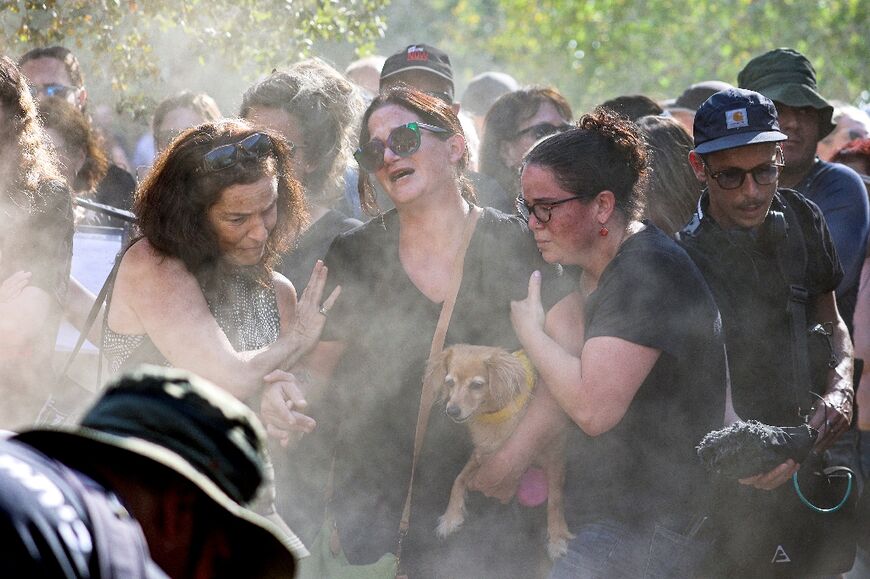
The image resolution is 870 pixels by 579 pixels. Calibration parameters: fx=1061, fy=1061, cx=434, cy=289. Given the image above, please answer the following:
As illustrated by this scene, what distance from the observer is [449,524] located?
316cm

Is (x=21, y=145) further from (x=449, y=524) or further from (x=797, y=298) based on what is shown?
(x=797, y=298)

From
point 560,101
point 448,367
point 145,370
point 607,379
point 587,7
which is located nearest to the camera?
point 145,370

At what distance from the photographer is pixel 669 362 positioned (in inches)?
116

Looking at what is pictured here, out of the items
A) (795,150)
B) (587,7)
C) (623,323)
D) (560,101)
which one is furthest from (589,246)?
(587,7)

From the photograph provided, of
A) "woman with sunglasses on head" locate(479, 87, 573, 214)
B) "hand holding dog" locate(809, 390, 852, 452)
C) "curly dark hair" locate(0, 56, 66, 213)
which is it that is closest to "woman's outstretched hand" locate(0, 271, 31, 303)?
"curly dark hair" locate(0, 56, 66, 213)

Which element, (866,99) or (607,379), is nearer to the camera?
(607,379)

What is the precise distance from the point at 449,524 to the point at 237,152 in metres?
1.26

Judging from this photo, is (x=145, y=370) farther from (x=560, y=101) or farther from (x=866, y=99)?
(x=866, y=99)

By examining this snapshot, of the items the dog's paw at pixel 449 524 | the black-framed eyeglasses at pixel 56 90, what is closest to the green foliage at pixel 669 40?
the black-framed eyeglasses at pixel 56 90

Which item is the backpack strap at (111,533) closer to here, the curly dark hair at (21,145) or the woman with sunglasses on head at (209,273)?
the woman with sunglasses on head at (209,273)

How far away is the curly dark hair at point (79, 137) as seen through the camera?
4453 mm

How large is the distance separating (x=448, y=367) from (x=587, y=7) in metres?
21.0

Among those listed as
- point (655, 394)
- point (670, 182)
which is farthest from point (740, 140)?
point (655, 394)

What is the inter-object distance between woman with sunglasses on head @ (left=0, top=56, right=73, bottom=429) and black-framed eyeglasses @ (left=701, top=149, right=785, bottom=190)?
2118 mm
